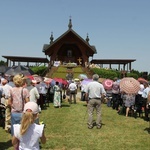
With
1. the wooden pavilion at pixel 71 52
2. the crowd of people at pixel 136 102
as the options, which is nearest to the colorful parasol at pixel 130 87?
the crowd of people at pixel 136 102

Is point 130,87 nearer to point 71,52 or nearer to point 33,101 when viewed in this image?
point 33,101

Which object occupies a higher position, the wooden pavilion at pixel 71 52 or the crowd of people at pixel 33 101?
the wooden pavilion at pixel 71 52

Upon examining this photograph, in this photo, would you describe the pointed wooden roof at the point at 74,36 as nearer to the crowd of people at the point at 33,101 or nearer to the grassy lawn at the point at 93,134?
the crowd of people at the point at 33,101

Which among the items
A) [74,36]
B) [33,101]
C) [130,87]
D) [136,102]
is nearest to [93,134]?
[33,101]

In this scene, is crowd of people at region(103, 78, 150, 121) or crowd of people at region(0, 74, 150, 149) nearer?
crowd of people at region(0, 74, 150, 149)

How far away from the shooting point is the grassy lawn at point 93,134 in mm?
7992

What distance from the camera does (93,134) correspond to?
9422 mm

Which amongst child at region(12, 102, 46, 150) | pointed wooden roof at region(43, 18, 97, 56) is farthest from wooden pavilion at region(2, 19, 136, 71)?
child at region(12, 102, 46, 150)

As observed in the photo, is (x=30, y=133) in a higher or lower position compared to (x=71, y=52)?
lower

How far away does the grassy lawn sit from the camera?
799 centimetres

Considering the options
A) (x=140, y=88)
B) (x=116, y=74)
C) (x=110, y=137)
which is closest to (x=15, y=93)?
(x=110, y=137)

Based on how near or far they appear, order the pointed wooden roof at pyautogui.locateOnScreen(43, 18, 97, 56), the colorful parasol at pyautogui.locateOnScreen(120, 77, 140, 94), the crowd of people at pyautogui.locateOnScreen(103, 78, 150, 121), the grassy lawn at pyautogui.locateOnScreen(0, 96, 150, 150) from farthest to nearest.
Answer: the pointed wooden roof at pyautogui.locateOnScreen(43, 18, 97, 56)
the crowd of people at pyautogui.locateOnScreen(103, 78, 150, 121)
the colorful parasol at pyautogui.locateOnScreen(120, 77, 140, 94)
the grassy lawn at pyautogui.locateOnScreen(0, 96, 150, 150)

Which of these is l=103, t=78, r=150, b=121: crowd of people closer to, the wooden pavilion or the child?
the child

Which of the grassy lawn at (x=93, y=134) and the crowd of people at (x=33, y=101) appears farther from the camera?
the grassy lawn at (x=93, y=134)
